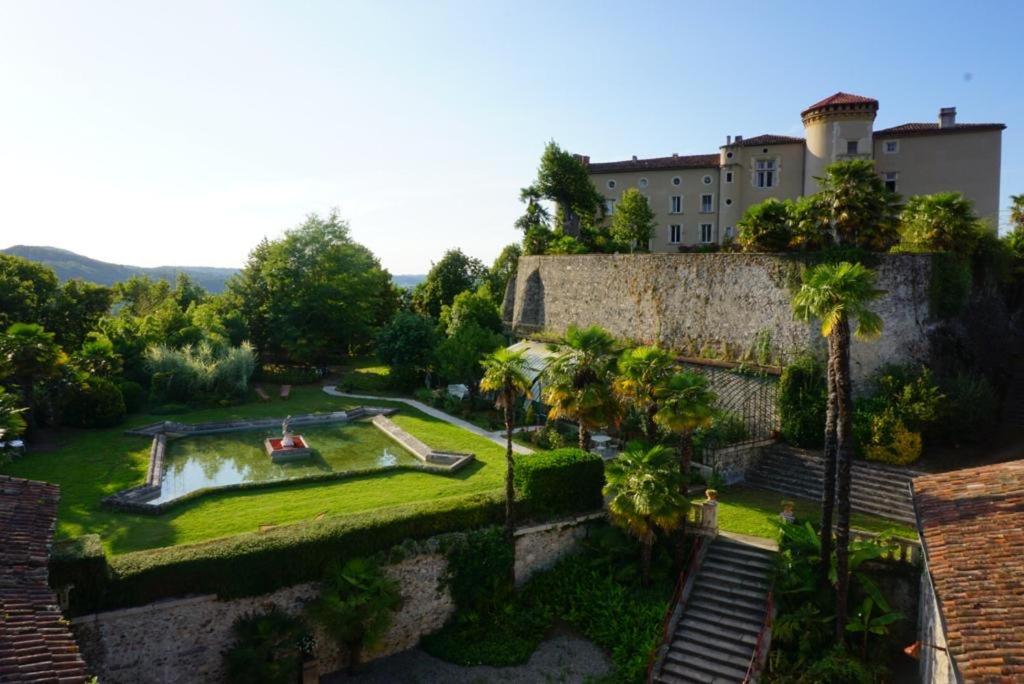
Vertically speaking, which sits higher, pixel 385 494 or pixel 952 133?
pixel 952 133

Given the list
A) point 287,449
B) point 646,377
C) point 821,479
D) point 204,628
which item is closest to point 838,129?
point 821,479

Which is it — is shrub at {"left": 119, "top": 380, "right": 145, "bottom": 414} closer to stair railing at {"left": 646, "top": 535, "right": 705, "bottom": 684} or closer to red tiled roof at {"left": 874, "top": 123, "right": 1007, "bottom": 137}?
stair railing at {"left": 646, "top": 535, "right": 705, "bottom": 684}

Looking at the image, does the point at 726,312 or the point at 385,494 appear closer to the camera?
the point at 385,494

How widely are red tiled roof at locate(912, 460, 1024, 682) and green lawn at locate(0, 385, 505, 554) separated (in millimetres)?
13836

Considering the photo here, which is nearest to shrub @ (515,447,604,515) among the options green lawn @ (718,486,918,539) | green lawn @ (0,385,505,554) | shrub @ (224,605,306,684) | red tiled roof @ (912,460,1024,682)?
green lawn @ (0,385,505,554)

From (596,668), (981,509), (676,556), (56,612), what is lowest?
(596,668)

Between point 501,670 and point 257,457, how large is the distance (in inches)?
626

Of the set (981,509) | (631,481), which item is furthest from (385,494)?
(981,509)

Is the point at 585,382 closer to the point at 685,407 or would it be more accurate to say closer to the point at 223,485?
the point at 685,407

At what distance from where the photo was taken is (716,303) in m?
31.2

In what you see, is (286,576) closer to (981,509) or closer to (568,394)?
(568,394)

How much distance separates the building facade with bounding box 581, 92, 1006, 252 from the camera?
1496 inches

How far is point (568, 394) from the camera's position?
70.9 ft

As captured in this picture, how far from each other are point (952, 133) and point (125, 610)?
152ft
